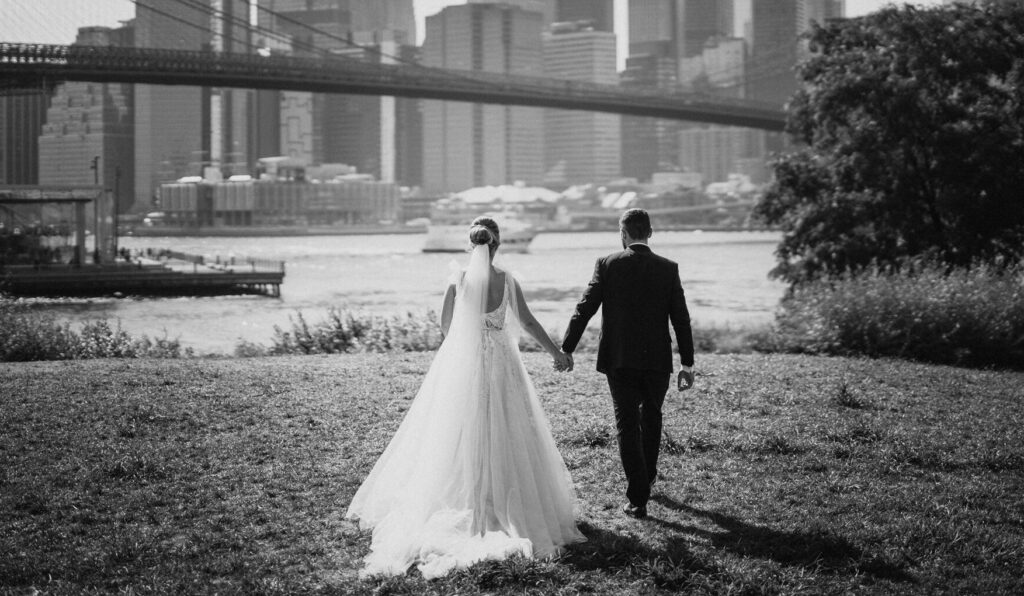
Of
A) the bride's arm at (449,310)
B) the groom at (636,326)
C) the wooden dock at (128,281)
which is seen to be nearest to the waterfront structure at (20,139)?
the wooden dock at (128,281)

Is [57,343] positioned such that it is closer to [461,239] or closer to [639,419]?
[639,419]

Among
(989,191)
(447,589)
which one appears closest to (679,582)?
(447,589)

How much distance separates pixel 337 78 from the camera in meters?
55.0

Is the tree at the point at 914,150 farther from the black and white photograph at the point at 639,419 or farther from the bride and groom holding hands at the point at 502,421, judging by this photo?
the bride and groom holding hands at the point at 502,421

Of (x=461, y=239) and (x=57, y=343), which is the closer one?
(x=57, y=343)

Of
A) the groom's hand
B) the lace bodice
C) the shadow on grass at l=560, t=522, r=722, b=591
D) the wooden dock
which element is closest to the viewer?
the shadow on grass at l=560, t=522, r=722, b=591

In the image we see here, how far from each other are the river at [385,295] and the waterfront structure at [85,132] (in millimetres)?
14785

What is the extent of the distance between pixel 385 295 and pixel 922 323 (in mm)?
38436

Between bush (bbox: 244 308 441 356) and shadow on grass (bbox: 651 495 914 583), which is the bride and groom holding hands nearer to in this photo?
shadow on grass (bbox: 651 495 914 583)

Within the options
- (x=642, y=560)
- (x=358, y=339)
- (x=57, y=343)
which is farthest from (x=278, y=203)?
(x=642, y=560)

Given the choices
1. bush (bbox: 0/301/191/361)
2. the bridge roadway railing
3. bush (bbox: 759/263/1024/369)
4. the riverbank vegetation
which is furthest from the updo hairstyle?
the bridge roadway railing

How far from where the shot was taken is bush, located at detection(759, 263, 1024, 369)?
45.8ft

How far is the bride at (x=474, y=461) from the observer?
5.19m

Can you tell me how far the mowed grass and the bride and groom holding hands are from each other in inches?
8.7
